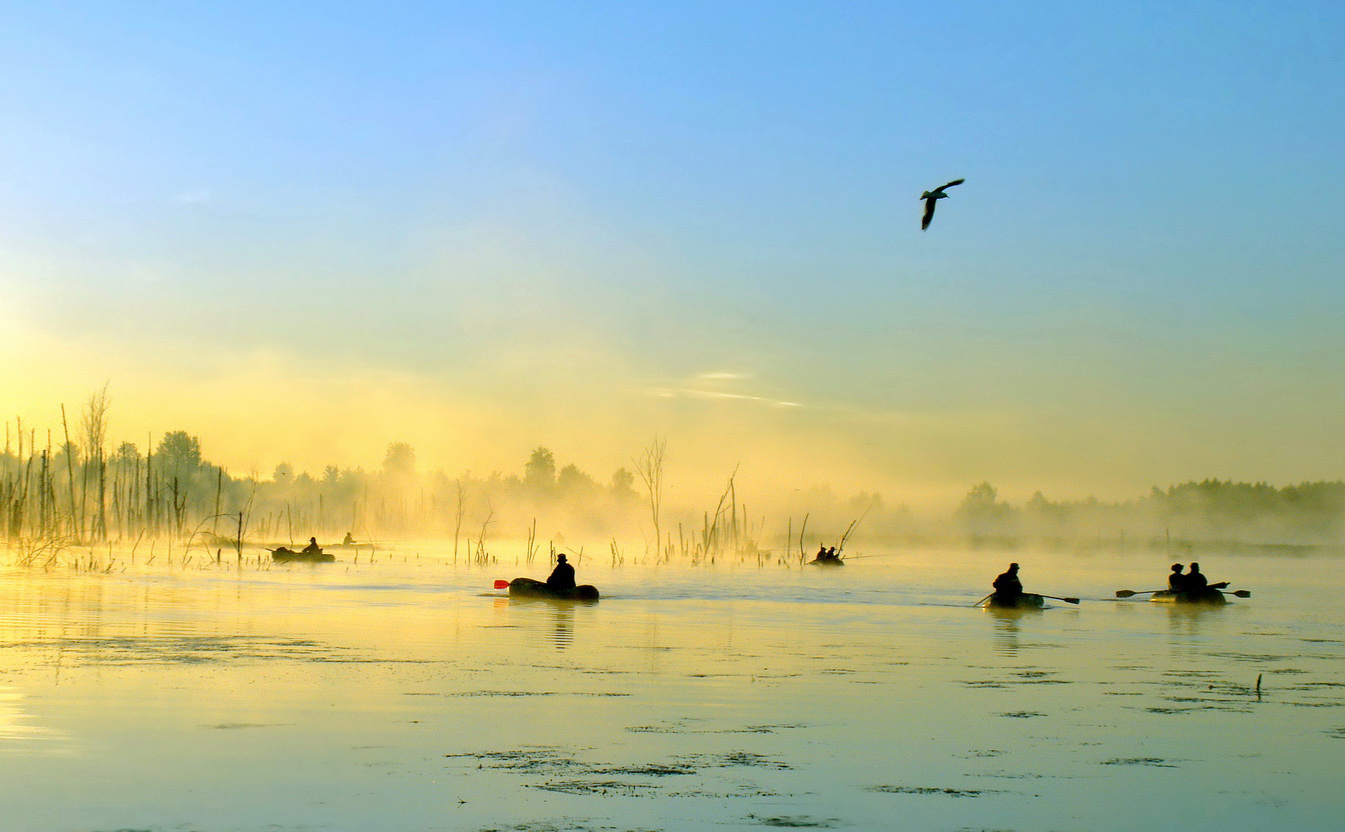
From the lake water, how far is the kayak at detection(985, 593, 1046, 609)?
6.87 m

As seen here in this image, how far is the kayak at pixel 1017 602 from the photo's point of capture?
39.1 metres

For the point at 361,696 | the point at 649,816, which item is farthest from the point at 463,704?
the point at 649,816

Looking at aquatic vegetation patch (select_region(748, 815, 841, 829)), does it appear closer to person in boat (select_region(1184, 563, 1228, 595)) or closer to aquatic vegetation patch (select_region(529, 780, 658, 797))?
aquatic vegetation patch (select_region(529, 780, 658, 797))

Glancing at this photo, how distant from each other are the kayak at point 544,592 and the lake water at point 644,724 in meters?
6.26

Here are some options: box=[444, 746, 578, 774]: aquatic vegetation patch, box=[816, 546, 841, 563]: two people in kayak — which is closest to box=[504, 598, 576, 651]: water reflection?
box=[444, 746, 578, 774]: aquatic vegetation patch

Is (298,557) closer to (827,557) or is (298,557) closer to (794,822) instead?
(827,557)

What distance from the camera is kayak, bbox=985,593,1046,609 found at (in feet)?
128

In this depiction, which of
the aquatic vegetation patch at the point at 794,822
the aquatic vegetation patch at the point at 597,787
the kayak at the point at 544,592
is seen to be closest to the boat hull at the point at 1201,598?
the kayak at the point at 544,592

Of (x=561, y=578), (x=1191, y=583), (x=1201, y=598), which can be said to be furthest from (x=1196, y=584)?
(x=561, y=578)

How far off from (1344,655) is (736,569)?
4502 cm

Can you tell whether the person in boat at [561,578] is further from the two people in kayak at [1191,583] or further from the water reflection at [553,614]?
the two people in kayak at [1191,583]

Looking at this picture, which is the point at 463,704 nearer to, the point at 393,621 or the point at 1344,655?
the point at 393,621

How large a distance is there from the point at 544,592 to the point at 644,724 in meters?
24.3

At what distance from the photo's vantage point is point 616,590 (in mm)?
46875
